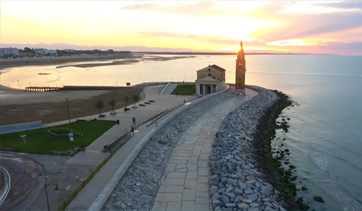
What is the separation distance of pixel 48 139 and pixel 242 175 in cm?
1793

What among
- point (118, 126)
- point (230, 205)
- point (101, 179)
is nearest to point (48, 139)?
point (118, 126)

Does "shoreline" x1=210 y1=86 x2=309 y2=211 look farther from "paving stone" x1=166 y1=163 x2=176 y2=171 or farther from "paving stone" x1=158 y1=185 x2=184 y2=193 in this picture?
"paving stone" x1=166 y1=163 x2=176 y2=171

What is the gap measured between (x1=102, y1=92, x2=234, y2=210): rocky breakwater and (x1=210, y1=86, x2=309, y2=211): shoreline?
12.5ft

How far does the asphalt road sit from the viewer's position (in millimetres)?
16547

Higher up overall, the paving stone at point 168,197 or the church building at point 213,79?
the church building at point 213,79

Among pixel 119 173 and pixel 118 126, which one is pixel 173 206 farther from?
pixel 118 126

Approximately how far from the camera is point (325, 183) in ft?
78.5

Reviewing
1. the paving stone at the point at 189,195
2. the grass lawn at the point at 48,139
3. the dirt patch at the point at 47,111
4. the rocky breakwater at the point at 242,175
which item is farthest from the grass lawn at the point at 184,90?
the paving stone at the point at 189,195

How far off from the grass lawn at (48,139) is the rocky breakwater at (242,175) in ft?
38.5

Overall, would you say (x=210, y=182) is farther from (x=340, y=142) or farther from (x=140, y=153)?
(x=340, y=142)

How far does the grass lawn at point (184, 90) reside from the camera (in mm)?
58344

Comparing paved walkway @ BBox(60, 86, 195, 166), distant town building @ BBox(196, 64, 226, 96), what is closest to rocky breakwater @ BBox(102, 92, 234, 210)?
paved walkway @ BBox(60, 86, 195, 166)

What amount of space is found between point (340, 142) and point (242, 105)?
14.7 meters

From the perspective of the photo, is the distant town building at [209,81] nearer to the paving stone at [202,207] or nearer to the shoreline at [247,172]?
the shoreline at [247,172]
